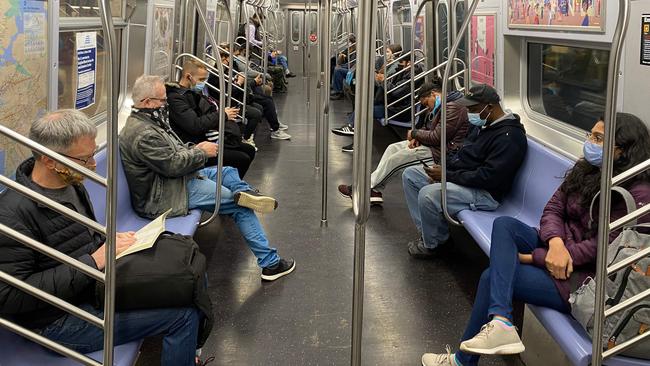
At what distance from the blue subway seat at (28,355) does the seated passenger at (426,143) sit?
2916 mm

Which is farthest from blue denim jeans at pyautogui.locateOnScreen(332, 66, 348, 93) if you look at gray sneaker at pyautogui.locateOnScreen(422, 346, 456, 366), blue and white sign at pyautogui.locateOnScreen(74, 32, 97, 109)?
gray sneaker at pyautogui.locateOnScreen(422, 346, 456, 366)

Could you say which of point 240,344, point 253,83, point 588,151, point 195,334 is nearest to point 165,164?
point 240,344

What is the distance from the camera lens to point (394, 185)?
20.5 ft

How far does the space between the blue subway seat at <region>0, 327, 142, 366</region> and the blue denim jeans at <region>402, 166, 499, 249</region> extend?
2377 mm

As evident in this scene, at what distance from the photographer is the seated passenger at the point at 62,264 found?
6.39 feet

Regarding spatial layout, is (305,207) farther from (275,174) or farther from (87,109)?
(87,109)

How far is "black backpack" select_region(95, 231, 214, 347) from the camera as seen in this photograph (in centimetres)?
217

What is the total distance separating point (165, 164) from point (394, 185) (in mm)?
3186

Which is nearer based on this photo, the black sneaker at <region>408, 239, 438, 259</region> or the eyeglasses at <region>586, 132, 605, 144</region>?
the eyeglasses at <region>586, 132, 605, 144</region>

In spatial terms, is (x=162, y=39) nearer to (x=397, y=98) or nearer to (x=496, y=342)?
(x=397, y=98)

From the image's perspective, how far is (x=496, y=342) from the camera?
7.86 feet

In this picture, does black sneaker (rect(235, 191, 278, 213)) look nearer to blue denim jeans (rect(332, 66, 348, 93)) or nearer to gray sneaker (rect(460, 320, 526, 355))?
gray sneaker (rect(460, 320, 526, 355))

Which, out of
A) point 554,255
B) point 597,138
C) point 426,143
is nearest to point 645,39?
point 597,138

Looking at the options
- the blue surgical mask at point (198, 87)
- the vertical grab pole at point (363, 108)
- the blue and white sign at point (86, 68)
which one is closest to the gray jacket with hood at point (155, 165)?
the blue and white sign at point (86, 68)
